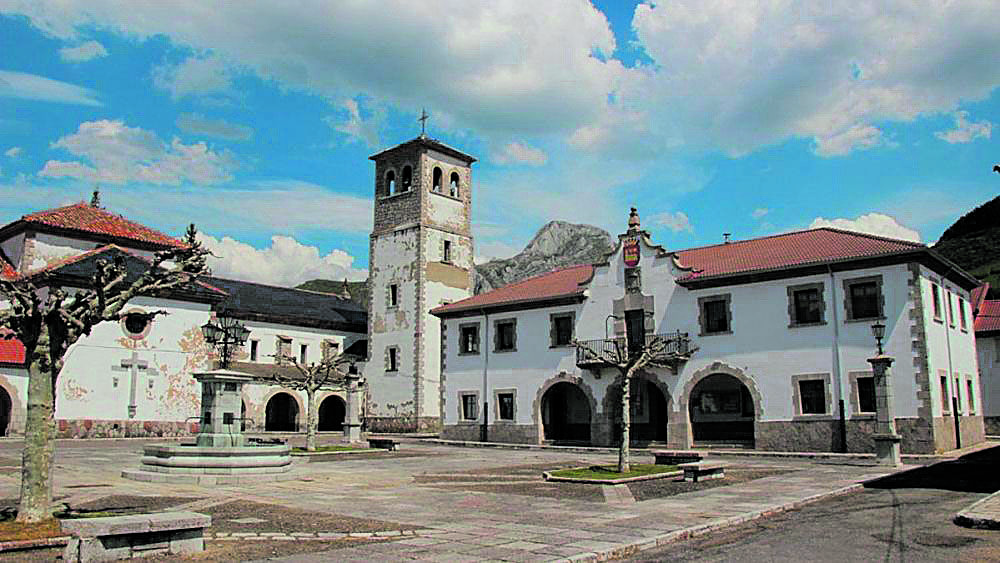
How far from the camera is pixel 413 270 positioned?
50375mm

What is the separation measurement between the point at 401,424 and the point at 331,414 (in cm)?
710

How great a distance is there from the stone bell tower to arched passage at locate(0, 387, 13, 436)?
67.3 feet

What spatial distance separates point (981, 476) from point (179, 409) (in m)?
36.0

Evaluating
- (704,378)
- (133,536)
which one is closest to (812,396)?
(704,378)

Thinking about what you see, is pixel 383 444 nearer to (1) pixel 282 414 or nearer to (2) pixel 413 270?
(2) pixel 413 270

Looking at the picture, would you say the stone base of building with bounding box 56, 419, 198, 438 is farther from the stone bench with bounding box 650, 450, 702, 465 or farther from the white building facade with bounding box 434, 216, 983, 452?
the stone bench with bounding box 650, 450, 702, 465

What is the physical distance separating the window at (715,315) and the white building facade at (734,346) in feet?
0.19

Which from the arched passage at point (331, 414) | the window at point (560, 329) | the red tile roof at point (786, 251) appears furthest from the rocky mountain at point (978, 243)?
the arched passage at point (331, 414)

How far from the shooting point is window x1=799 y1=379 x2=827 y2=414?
27562 mm

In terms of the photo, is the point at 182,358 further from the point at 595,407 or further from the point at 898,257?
the point at 898,257

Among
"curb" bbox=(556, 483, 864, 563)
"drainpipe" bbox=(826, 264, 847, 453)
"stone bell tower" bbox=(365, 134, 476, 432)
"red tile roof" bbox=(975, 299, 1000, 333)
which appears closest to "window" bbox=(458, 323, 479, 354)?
"stone bell tower" bbox=(365, 134, 476, 432)

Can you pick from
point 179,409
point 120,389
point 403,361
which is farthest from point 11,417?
point 403,361

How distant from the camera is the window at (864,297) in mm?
26906

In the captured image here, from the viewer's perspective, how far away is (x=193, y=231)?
39.3 ft
